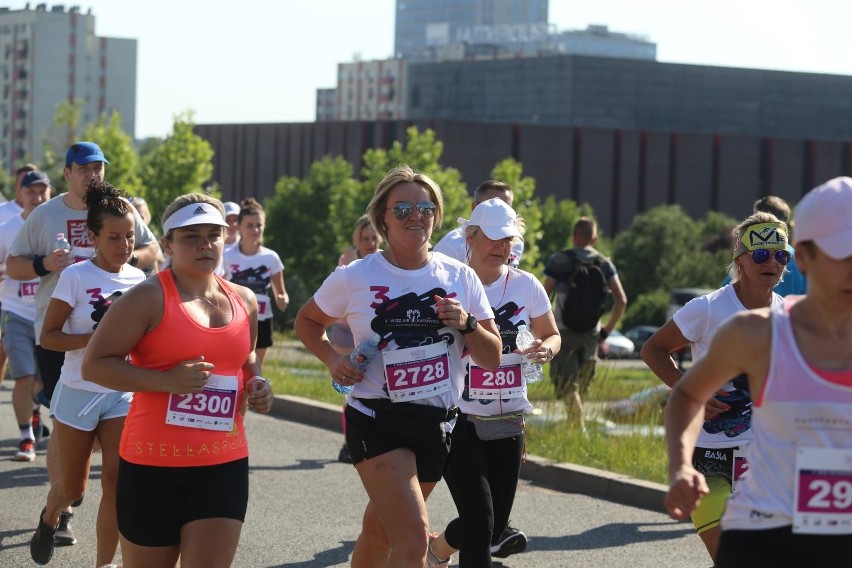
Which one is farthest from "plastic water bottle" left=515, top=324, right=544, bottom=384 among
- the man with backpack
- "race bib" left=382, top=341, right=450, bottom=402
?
the man with backpack

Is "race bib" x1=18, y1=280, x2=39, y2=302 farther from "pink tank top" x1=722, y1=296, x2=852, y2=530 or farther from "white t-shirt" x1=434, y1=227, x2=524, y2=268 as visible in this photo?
"pink tank top" x1=722, y1=296, x2=852, y2=530

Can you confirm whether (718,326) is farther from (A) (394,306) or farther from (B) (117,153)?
(B) (117,153)

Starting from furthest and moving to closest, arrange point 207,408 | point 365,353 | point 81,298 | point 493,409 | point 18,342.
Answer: point 18,342 < point 81,298 < point 493,409 < point 365,353 < point 207,408

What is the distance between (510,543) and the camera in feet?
24.6

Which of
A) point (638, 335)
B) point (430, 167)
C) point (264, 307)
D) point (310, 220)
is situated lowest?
point (638, 335)

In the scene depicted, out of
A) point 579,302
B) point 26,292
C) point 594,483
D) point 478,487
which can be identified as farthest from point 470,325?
point 579,302

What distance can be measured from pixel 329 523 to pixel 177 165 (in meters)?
40.1

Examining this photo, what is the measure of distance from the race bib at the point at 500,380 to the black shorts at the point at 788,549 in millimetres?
2888

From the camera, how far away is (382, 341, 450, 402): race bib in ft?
18.4

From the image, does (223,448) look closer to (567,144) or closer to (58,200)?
(58,200)

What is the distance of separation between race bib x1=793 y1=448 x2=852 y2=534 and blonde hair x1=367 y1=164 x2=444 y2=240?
2.50 meters

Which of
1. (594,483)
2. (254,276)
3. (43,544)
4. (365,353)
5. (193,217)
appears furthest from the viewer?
(254,276)

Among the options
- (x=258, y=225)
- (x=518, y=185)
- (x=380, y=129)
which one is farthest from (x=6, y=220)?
(x=380, y=129)

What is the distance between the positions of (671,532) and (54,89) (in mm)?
172676
